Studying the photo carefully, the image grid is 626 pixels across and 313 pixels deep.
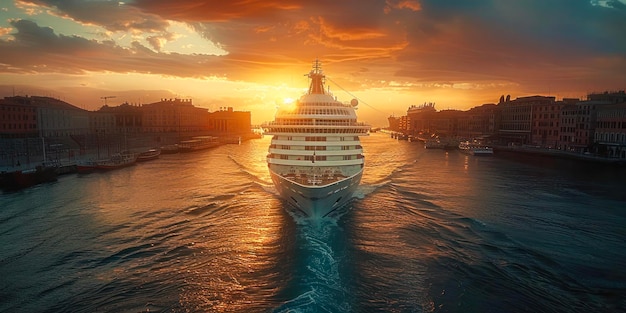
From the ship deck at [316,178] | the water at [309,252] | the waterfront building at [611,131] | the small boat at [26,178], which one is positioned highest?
the waterfront building at [611,131]

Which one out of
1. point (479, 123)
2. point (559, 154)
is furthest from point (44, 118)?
point (479, 123)

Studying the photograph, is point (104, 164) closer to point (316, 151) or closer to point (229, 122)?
point (316, 151)

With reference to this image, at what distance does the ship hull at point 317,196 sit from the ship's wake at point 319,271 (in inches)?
44.1

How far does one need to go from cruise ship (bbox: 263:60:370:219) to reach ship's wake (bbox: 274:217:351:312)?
8.05 feet

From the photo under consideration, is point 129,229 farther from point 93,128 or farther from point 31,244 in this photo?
point 93,128

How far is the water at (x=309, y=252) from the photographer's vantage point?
52.5 ft

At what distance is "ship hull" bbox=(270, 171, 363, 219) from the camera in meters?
25.1

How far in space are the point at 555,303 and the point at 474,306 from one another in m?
3.81

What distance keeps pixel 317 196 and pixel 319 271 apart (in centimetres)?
732

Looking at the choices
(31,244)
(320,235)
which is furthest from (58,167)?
(320,235)

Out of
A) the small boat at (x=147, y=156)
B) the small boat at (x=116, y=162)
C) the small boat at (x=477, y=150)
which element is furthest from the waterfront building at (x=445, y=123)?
the small boat at (x=116, y=162)

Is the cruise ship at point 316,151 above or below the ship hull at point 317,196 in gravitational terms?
above

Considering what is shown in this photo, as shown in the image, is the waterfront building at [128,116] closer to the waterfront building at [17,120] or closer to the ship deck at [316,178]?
the waterfront building at [17,120]

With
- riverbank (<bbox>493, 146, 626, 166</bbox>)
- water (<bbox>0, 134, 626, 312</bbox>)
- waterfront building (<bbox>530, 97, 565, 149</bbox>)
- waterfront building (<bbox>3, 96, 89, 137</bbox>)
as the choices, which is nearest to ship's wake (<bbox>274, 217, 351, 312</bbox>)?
water (<bbox>0, 134, 626, 312</bbox>)
